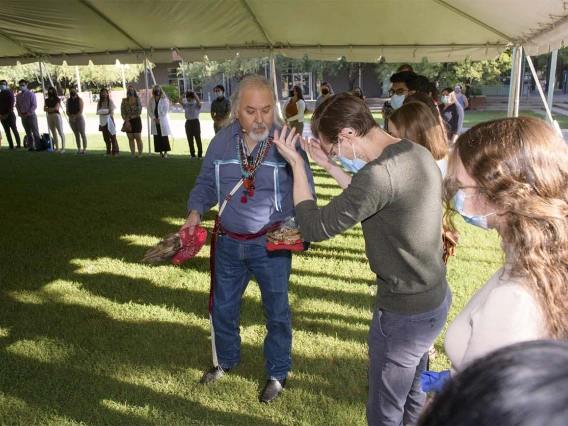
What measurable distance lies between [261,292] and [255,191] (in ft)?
2.18

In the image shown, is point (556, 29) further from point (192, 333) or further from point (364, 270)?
point (192, 333)

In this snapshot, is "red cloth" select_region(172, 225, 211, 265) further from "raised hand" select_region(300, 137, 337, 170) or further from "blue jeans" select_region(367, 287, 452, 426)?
"blue jeans" select_region(367, 287, 452, 426)

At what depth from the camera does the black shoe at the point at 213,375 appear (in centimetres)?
363

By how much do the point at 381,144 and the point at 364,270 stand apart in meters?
3.65

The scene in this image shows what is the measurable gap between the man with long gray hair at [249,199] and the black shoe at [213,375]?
0.43 m

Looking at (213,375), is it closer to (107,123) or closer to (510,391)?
(510,391)

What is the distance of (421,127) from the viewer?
11.0 ft

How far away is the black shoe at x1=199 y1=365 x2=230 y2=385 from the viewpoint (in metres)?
3.63

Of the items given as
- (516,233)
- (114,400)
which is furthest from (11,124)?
(516,233)

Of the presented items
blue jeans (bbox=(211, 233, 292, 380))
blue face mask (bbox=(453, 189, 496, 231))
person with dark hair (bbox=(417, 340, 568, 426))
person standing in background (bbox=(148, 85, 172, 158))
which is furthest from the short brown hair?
person standing in background (bbox=(148, 85, 172, 158))

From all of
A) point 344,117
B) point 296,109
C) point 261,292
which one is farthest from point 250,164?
point 296,109

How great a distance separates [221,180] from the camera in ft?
10.6

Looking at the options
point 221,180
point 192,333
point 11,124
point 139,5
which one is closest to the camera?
point 221,180

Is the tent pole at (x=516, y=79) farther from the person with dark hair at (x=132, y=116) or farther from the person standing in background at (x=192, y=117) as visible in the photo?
the person with dark hair at (x=132, y=116)
